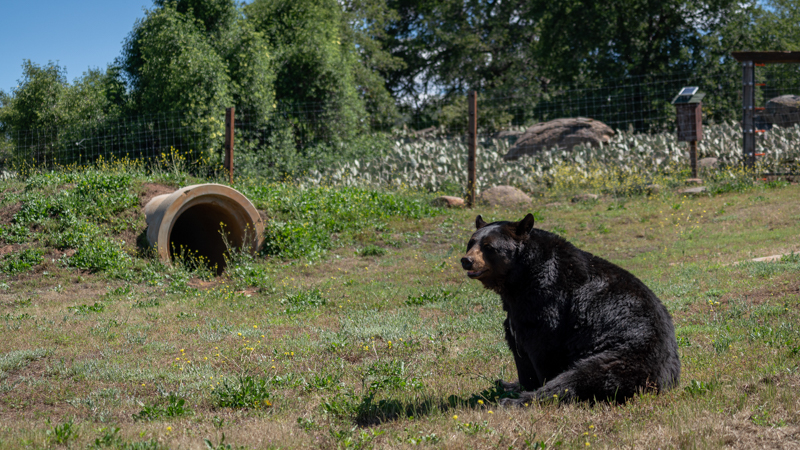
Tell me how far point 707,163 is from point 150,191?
1364 cm

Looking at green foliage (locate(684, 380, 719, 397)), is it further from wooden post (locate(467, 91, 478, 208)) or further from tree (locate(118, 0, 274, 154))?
tree (locate(118, 0, 274, 154))

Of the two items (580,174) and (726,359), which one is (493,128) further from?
(726,359)

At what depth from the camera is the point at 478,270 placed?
397 centimetres

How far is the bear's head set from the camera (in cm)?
398

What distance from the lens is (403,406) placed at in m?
3.92

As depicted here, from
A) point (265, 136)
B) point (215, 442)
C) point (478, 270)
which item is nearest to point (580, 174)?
point (265, 136)

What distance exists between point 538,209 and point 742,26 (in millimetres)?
19249

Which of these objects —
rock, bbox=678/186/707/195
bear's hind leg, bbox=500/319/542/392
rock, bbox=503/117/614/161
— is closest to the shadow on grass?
bear's hind leg, bbox=500/319/542/392

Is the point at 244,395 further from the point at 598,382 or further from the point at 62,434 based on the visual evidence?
the point at 598,382

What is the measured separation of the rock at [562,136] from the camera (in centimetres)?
1856

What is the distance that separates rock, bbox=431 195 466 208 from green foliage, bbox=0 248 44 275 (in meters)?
8.35

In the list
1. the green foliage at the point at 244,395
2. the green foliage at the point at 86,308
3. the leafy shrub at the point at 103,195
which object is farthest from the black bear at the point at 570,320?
the leafy shrub at the point at 103,195

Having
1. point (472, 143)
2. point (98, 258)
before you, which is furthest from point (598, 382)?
point (472, 143)

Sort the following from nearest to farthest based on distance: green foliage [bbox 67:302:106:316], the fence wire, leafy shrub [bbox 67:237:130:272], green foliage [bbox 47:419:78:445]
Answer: green foliage [bbox 47:419:78:445], green foliage [bbox 67:302:106:316], leafy shrub [bbox 67:237:130:272], the fence wire
